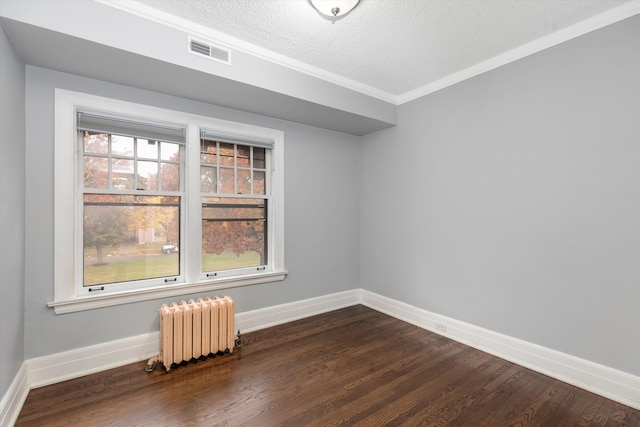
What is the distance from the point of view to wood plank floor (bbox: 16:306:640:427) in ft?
6.48

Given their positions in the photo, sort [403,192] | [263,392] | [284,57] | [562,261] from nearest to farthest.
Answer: [263,392] → [562,261] → [284,57] → [403,192]

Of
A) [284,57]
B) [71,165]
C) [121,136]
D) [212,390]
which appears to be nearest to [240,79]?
[284,57]

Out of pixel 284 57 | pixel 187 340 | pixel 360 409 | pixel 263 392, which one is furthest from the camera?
pixel 284 57

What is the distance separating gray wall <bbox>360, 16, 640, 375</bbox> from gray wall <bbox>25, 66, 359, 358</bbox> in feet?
2.93

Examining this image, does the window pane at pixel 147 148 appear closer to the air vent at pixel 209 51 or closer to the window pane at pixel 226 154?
the window pane at pixel 226 154

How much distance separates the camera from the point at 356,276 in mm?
4430

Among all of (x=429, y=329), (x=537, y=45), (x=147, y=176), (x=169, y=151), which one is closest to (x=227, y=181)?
(x=169, y=151)

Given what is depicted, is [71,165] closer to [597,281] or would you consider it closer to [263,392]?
[263,392]

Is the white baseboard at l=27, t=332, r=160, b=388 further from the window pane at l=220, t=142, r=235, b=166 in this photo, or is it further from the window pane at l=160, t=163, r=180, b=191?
the window pane at l=220, t=142, r=235, b=166

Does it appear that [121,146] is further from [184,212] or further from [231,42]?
[231,42]

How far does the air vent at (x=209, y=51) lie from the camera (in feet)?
7.84

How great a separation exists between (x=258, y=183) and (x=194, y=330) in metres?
1.80

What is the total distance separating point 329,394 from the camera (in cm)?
225

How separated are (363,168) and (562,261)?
2.65m
